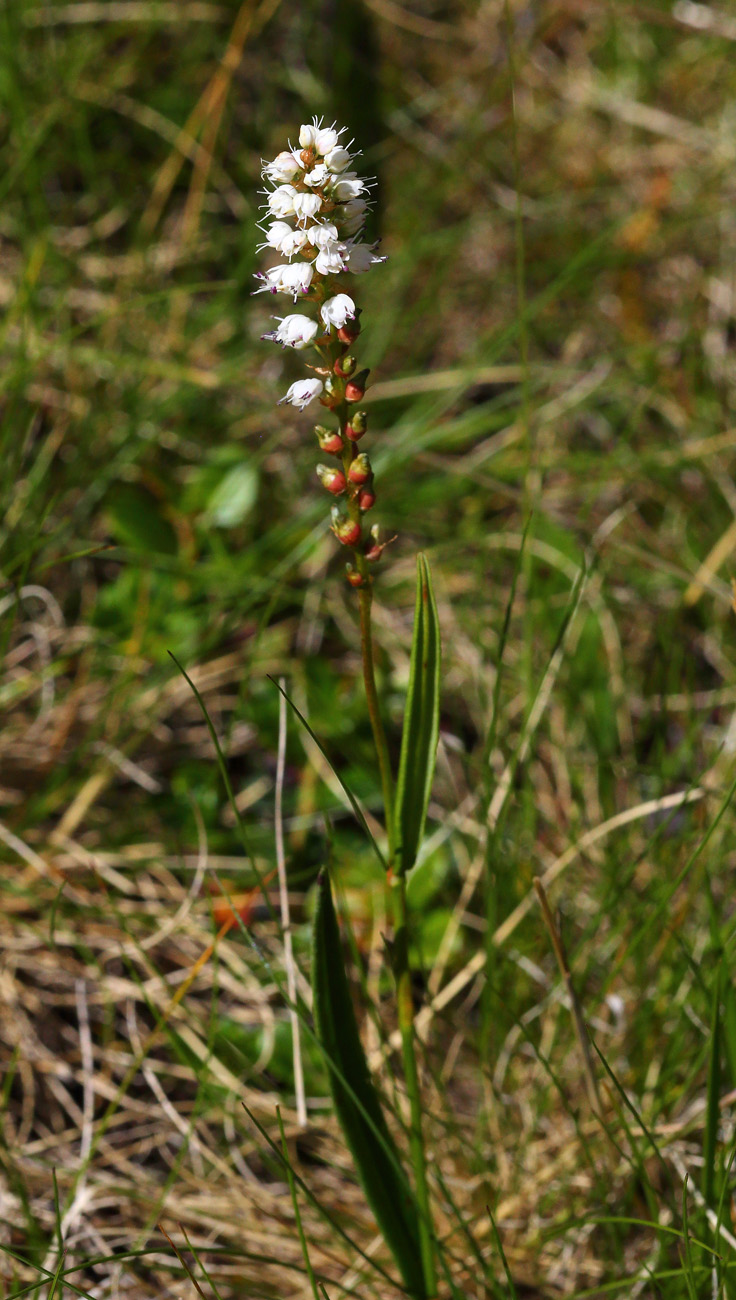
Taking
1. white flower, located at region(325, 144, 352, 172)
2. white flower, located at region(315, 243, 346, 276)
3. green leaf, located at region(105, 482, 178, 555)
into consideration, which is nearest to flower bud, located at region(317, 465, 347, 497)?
white flower, located at region(315, 243, 346, 276)

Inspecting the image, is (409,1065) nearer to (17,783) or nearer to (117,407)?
(17,783)

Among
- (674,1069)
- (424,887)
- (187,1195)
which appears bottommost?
(187,1195)

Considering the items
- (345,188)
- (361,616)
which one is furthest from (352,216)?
(361,616)

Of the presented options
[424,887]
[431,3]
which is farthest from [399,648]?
[431,3]

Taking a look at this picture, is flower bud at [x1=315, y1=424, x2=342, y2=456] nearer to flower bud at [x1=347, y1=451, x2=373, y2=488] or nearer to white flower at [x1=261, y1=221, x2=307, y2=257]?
flower bud at [x1=347, y1=451, x2=373, y2=488]

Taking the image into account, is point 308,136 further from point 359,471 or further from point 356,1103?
point 356,1103

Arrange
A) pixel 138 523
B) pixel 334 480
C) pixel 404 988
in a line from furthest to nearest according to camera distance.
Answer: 1. pixel 138 523
2. pixel 404 988
3. pixel 334 480

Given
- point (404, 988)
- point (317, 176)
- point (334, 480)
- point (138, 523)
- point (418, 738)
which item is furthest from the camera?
point (138, 523)
